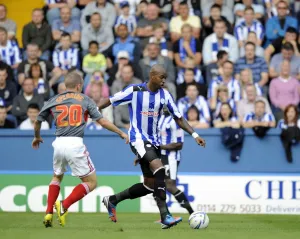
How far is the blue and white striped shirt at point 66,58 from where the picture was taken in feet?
57.9

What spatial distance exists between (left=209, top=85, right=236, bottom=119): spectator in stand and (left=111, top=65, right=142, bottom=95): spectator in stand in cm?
148

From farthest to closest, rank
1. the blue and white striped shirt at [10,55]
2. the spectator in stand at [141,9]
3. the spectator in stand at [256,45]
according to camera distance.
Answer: the spectator in stand at [141,9] < the blue and white striped shirt at [10,55] < the spectator in stand at [256,45]

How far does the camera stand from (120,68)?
17094 millimetres

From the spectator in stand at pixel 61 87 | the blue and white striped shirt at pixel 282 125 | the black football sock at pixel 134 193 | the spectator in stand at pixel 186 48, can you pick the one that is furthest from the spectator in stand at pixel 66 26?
the black football sock at pixel 134 193

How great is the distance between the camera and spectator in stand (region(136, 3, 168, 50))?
1797cm

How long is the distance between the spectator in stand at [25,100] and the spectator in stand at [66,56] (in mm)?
1084

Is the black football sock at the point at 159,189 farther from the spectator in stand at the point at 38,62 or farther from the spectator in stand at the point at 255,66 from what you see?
the spectator in stand at the point at 38,62

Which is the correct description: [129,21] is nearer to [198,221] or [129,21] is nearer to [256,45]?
[256,45]

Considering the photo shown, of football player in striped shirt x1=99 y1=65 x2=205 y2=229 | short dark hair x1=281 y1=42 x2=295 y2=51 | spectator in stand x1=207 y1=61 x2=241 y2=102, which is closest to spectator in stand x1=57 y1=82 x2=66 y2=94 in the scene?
spectator in stand x1=207 y1=61 x2=241 y2=102

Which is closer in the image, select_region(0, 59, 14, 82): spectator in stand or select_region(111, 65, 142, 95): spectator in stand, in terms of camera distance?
select_region(111, 65, 142, 95): spectator in stand

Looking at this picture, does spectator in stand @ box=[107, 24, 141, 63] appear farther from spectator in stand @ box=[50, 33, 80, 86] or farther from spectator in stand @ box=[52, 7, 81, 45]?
spectator in stand @ box=[52, 7, 81, 45]

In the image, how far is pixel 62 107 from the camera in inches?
397

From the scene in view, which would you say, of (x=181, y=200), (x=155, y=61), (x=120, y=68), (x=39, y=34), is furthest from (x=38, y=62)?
(x=181, y=200)

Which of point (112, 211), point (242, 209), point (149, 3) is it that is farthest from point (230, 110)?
point (112, 211)
